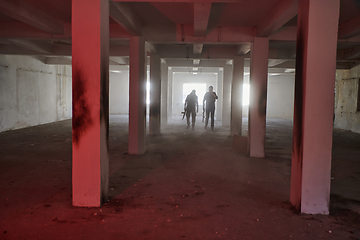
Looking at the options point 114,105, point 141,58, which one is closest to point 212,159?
point 141,58

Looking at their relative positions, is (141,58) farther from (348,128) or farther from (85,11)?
(348,128)

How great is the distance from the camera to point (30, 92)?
11.4m

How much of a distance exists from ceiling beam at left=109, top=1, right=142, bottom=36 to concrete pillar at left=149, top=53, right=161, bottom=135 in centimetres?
336

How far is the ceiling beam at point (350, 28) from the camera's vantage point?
5174mm

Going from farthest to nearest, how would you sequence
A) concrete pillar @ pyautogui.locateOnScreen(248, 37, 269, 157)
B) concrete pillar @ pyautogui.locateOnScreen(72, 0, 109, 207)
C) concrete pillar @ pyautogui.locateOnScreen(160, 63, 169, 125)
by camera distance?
concrete pillar @ pyautogui.locateOnScreen(160, 63, 169, 125), concrete pillar @ pyautogui.locateOnScreen(248, 37, 269, 157), concrete pillar @ pyautogui.locateOnScreen(72, 0, 109, 207)

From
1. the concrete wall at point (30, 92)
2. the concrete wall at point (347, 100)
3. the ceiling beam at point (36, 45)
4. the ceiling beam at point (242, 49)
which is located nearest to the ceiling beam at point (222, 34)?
the ceiling beam at point (242, 49)

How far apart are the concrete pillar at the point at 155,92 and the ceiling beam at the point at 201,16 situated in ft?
11.5

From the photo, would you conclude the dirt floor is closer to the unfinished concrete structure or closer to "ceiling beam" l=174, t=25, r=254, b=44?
the unfinished concrete structure

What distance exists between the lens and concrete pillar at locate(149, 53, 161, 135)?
30.1ft

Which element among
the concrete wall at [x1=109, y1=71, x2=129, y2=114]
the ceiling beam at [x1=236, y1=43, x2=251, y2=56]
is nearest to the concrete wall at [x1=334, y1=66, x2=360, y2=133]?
the ceiling beam at [x1=236, y1=43, x2=251, y2=56]

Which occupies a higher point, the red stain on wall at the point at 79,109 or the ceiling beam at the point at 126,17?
the ceiling beam at the point at 126,17

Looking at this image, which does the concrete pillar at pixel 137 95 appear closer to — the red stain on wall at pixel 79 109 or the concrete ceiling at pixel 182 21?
the concrete ceiling at pixel 182 21

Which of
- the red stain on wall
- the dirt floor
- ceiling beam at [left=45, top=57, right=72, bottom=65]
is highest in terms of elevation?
ceiling beam at [left=45, top=57, right=72, bottom=65]

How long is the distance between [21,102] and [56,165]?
730cm
